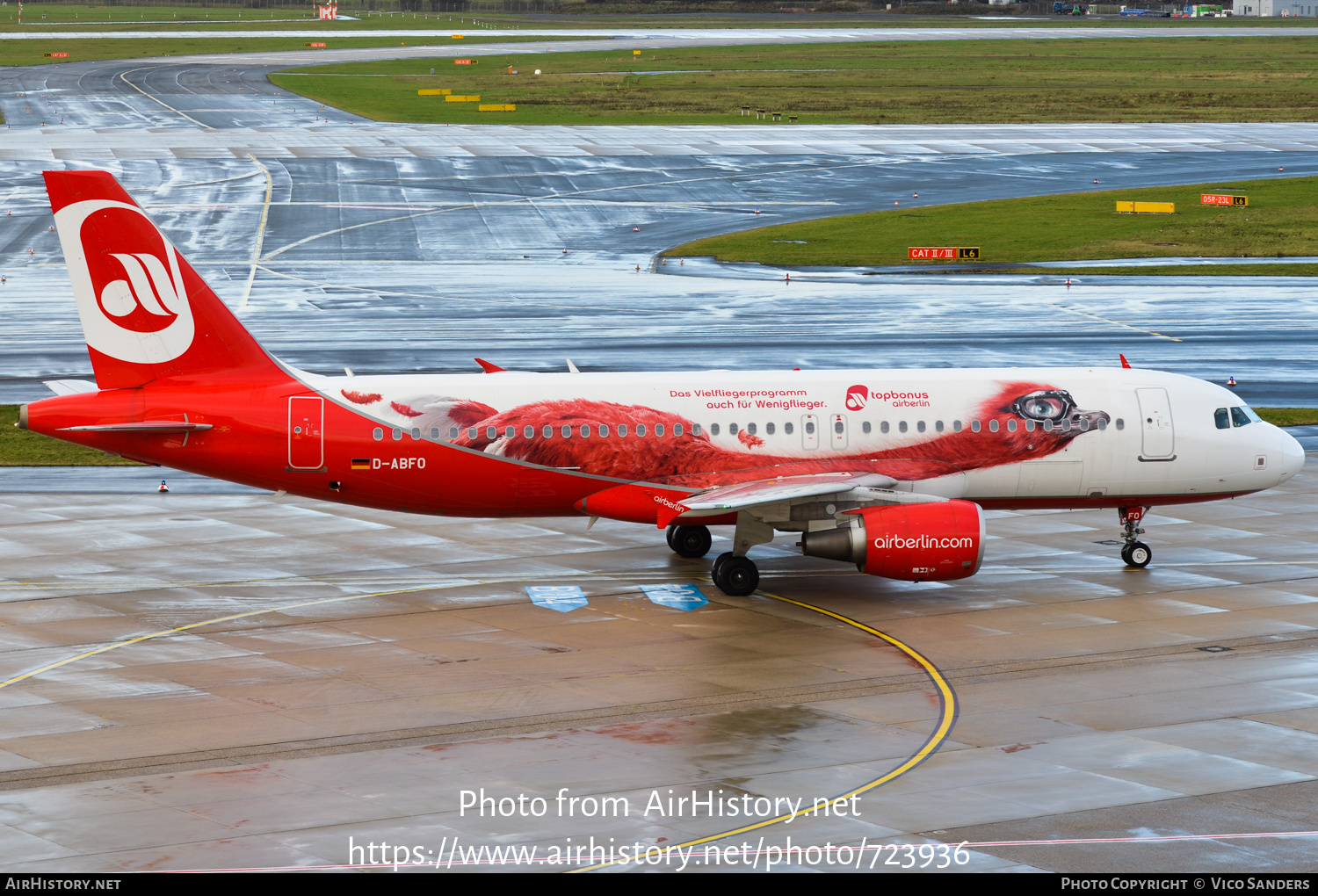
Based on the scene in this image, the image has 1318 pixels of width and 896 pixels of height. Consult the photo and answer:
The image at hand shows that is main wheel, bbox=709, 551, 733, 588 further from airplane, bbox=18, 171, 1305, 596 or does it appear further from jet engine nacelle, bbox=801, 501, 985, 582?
jet engine nacelle, bbox=801, 501, 985, 582

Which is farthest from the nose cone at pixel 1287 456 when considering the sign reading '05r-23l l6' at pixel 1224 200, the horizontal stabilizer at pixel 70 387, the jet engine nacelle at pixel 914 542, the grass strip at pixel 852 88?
the grass strip at pixel 852 88

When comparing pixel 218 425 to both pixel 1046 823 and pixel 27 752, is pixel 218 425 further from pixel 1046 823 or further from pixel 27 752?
pixel 1046 823

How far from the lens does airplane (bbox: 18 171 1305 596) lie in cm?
3173

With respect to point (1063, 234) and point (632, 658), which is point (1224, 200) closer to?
point (1063, 234)

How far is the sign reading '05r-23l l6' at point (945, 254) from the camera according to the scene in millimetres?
80188

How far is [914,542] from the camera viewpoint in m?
31.0

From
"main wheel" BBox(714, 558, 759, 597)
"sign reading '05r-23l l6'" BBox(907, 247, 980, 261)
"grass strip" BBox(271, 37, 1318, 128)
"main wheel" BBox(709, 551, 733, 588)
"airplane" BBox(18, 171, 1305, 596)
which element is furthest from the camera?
"grass strip" BBox(271, 37, 1318, 128)

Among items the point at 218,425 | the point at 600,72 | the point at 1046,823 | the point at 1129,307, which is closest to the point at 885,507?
the point at 1046,823

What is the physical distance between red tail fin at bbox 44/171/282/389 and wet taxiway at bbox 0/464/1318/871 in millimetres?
5190

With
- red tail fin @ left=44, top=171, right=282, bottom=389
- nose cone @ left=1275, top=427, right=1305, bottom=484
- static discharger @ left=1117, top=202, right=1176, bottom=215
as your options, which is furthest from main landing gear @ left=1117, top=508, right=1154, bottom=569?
static discharger @ left=1117, top=202, right=1176, bottom=215

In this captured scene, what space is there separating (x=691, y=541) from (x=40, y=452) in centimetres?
2301

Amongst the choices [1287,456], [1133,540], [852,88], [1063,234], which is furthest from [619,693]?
[852,88]

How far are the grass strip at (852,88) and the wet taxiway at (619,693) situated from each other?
10430 cm
